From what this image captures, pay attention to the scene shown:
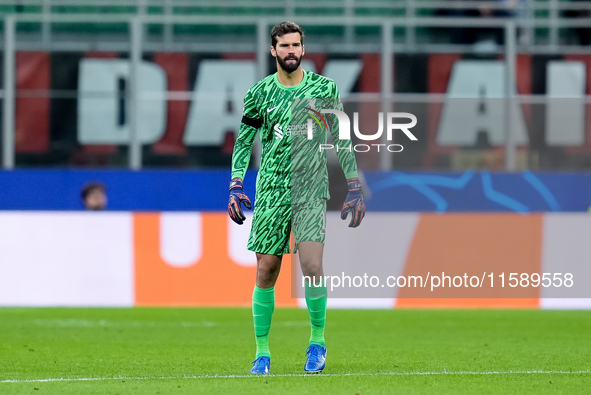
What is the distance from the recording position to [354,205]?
20.9 feet

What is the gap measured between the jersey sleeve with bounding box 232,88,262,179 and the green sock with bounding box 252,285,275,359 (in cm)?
66

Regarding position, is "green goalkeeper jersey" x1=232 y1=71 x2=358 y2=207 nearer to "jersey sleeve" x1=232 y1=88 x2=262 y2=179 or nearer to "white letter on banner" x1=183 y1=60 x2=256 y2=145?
"jersey sleeve" x1=232 y1=88 x2=262 y2=179

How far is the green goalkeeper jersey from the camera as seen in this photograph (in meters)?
6.24

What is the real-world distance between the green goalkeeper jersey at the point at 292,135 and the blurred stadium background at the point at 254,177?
1035 millimetres

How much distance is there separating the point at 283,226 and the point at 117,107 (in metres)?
8.95

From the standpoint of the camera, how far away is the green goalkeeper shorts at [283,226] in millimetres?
6211

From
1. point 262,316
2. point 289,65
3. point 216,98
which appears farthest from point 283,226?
point 216,98

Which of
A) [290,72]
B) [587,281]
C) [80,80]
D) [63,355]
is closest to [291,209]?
[290,72]

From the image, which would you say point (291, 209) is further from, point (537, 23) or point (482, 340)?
point (537, 23)

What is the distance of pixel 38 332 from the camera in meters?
9.55

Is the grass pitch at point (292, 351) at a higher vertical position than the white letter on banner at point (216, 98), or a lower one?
lower

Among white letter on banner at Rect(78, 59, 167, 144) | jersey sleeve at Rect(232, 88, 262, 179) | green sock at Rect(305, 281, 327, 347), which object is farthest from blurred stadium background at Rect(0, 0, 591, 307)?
green sock at Rect(305, 281, 327, 347)

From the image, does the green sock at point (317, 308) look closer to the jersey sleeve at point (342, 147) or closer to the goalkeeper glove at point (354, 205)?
the goalkeeper glove at point (354, 205)

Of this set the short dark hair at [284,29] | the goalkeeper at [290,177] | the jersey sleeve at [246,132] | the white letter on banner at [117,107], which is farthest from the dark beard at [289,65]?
the white letter on banner at [117,107]
